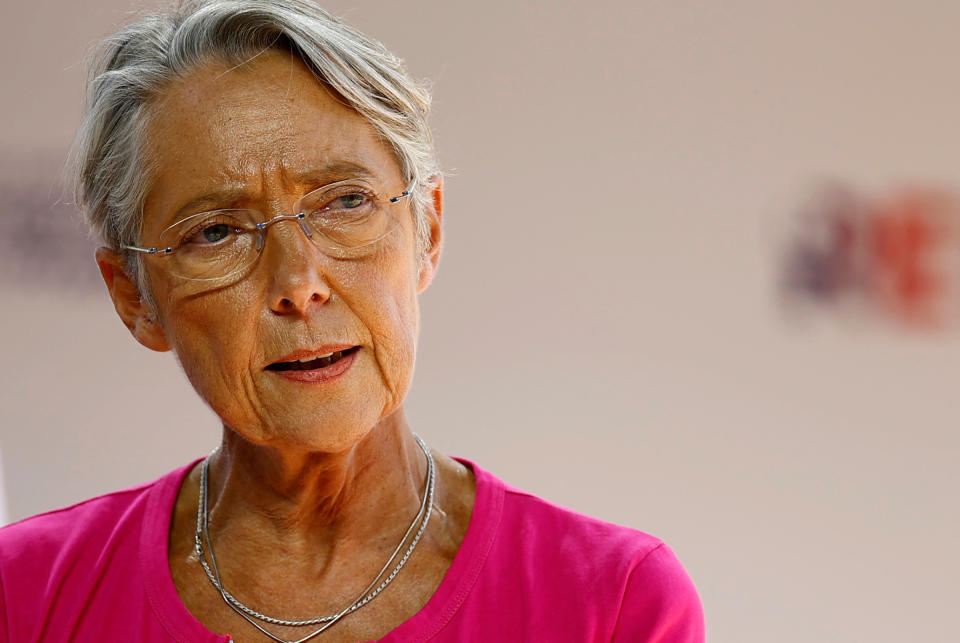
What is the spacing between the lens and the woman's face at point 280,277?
1.40 metres

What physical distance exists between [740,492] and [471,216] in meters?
0.95

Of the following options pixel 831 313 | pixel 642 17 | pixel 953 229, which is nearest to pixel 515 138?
pixel 642 17

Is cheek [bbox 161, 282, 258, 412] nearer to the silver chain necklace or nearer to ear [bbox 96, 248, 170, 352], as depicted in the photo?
ear [bbox 96, 248, 170, 352]

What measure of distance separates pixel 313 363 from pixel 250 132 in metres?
0.28

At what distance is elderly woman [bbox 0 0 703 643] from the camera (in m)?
1.41

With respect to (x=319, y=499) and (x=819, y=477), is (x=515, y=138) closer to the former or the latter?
(x=819, y=477)

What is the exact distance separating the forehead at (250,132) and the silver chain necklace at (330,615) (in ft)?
1.47

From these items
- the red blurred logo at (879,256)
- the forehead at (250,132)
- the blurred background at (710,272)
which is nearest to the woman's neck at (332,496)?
the forehead at (250,132)

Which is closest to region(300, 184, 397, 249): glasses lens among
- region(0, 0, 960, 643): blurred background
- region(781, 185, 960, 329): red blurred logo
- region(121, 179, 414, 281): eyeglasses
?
region(121, 179, 414, 281): eyeglasses

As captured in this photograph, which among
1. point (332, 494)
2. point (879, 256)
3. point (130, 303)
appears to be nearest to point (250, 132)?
point (130, 303)

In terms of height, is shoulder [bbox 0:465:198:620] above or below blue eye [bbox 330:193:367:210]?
below

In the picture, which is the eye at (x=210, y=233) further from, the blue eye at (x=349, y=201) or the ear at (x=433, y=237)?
the ear at (x=433, y=237)

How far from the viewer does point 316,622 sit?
1.51 m

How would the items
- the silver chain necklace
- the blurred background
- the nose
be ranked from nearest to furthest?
the nose
the silver chain necklace
the blurred background
